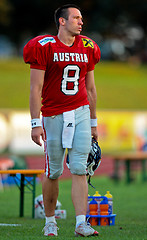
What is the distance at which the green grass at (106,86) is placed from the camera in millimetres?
32075

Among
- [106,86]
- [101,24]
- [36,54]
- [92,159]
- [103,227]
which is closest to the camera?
[36,54]

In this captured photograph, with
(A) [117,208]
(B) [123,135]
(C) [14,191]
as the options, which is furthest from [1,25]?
(A) [117,208]

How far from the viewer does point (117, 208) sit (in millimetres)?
9656

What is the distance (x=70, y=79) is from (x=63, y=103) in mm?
238

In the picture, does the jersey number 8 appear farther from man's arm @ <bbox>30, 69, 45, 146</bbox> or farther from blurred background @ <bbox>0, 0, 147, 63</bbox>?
blurred background @ <bbox>0, 0, 147, 63</bbox>

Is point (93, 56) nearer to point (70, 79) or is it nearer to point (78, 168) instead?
point (70, 79)

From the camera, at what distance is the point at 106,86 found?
1409 inches

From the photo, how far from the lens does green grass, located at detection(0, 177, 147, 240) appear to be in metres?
6.09

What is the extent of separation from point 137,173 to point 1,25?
32.5 meters

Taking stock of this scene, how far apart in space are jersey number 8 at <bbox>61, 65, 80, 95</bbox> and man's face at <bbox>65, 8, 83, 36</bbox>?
0.34m

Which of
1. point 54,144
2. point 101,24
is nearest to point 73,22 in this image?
point 54,144

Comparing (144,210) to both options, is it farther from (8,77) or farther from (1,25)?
(1,25)

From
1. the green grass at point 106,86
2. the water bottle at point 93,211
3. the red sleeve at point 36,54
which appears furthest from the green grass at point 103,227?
the green grass at point 106,86

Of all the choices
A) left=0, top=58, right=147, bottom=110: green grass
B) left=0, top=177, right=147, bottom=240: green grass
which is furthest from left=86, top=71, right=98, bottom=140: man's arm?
left=0, top=58, right=147, bottom=110: green grass
